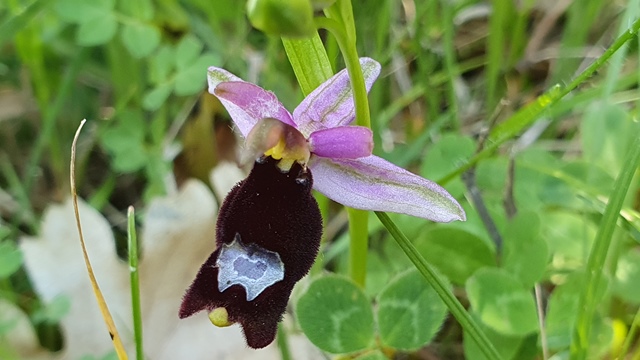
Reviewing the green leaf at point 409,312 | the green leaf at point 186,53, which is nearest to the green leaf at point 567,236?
the green leaf at point 409,312

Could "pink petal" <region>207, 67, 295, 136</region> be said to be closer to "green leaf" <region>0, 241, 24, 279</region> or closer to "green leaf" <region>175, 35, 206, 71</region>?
"green leaf" <region>0, 241, 24, 279</region>

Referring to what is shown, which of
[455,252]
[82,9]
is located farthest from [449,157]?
[82,9]

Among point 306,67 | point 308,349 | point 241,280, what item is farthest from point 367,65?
point 308,349

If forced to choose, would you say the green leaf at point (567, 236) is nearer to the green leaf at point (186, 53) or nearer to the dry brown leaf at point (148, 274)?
the dry brown leaf at point (148, 274)

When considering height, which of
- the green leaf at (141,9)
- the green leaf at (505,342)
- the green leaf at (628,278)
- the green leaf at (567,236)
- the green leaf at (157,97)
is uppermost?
the green leaf at (141,9)

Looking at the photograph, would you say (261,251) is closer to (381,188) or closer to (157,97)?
(381,188)

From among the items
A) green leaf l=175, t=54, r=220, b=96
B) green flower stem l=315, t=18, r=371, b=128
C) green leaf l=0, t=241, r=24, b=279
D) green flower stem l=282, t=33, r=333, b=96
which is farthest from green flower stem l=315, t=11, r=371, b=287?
green leaf l=175, t=54, r=220, b=96
